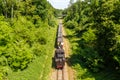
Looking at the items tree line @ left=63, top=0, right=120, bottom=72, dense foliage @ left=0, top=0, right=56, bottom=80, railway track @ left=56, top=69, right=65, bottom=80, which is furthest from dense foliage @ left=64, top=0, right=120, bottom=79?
dense foliage @ left=0, top=0, right=56, bottom=80

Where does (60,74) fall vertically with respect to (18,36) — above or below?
below

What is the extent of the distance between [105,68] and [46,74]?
832cm

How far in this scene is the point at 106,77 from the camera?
32.4 metres

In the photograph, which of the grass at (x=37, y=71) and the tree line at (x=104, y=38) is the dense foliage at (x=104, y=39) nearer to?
the tree line at (x=104, y=38)

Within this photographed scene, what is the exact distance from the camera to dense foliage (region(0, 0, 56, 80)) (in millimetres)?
31375

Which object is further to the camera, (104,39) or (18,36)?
(18,36)

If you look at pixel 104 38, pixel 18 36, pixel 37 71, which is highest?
pixel 104 38

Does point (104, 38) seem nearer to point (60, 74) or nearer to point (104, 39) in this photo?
point (104, 39)

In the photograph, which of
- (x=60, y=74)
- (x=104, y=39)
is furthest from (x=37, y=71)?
(x=104, y=39)

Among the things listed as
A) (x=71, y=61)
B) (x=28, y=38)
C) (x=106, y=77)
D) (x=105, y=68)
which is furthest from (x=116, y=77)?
(x=28, y=38)

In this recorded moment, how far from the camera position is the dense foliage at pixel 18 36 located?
31.4 metres

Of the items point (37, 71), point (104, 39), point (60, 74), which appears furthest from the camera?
point (104, 39)

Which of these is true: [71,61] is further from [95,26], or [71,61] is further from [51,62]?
[95,26]

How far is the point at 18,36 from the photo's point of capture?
1534 inches
